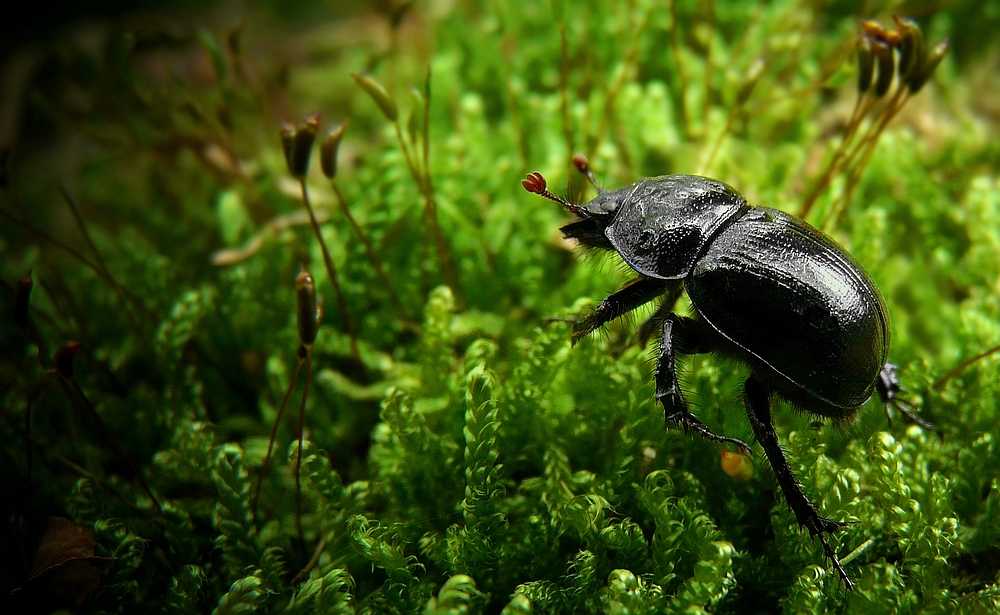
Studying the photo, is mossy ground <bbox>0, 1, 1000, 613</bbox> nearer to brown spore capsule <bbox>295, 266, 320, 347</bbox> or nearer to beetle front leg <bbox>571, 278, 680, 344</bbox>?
beetle front leg <bbox>571, 278, 680, 344</bbox>

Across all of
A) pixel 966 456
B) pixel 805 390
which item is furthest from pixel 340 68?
pixel 966 456

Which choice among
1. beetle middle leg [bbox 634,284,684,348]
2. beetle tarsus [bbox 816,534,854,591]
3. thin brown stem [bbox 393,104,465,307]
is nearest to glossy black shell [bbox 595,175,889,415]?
beetle middle leg [bbox 634,284,684,348]

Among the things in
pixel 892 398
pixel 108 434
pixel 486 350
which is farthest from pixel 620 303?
pixel 108 434

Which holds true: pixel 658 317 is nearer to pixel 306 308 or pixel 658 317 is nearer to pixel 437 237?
pixel 437 237

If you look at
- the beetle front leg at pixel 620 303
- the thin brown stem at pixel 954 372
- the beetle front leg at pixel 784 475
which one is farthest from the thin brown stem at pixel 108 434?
the thin brown stem at pixel 954 372

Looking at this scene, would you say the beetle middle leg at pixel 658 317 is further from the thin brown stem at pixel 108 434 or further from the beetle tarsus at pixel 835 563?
the thin brown stem at pixel 108 434

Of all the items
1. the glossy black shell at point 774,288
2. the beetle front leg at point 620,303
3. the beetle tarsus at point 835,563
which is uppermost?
the glossy black shell at point 774,288

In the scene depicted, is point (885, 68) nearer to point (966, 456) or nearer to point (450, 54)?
point (966, 456)
